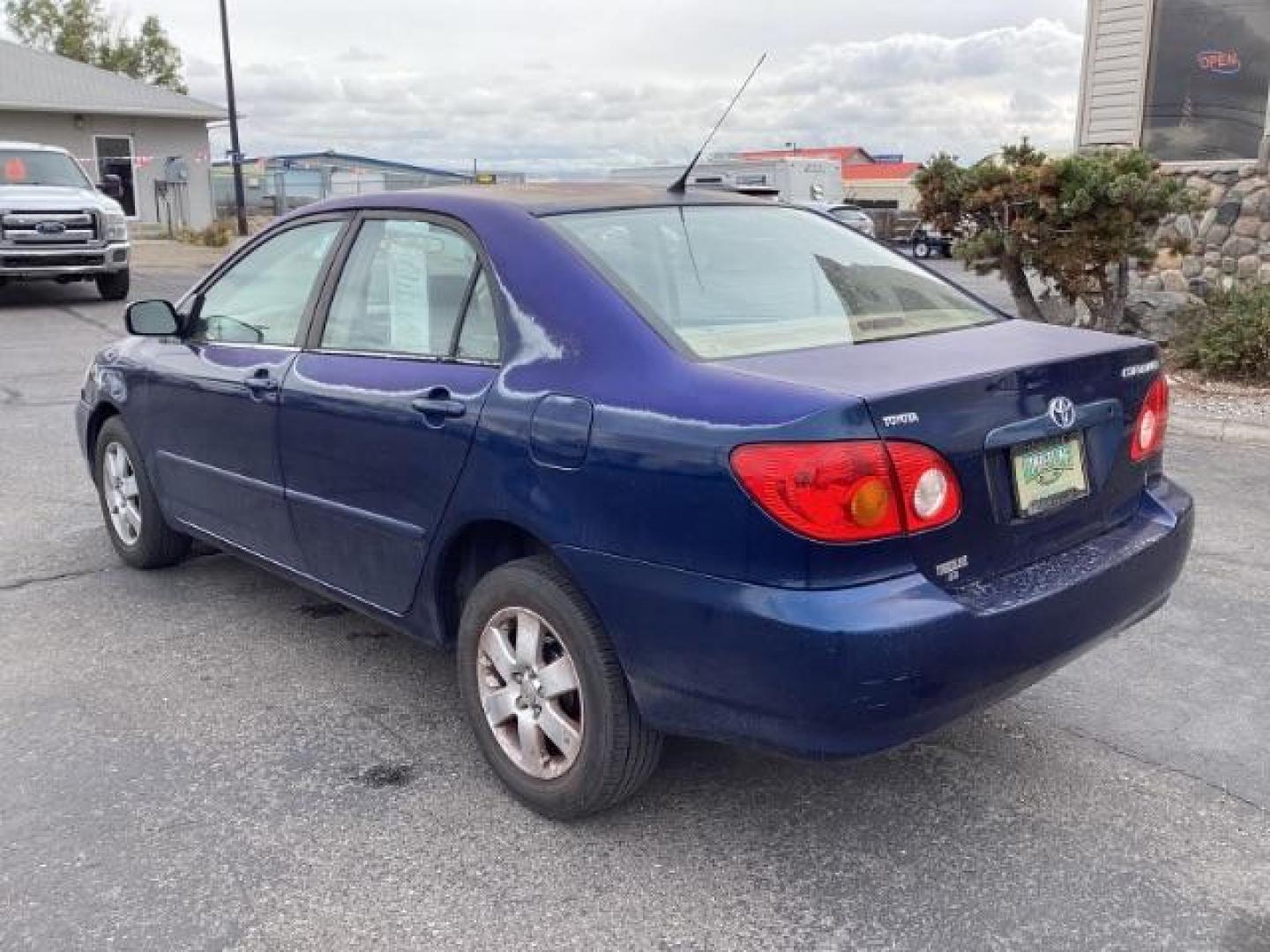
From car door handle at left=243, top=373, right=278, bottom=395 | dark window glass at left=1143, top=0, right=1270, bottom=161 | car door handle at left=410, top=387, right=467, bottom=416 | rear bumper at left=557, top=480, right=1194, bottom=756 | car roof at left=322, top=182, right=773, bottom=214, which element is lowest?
rear bumper at left=557, top=480, right=1194, bottom=756

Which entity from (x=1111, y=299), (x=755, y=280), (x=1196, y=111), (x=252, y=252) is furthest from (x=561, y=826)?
(x=1196, y=111)

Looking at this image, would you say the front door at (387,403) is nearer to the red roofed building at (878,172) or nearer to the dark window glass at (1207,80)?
the dark window glass at (1207,80)

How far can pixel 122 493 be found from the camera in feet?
16.9

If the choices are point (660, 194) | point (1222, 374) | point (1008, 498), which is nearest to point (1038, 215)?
point (1222, 374)

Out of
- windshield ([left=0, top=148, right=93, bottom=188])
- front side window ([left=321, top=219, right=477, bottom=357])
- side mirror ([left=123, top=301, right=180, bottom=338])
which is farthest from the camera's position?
windshield ([left=0, top=148, right=93, bottom=188])

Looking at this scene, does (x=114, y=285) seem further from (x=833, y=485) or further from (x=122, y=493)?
(x=833, y=485)

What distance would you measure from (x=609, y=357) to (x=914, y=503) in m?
0.81

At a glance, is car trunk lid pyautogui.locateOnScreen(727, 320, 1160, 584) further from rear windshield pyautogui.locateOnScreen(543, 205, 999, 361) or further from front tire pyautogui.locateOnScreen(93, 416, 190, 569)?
front tire pyautogui.locateOnScreen(93, 416, 190, 569)

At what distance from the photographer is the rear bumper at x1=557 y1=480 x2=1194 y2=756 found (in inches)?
99.0

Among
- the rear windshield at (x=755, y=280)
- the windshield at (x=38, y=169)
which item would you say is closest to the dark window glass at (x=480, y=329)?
the rear windshield at (x=755, y=280)

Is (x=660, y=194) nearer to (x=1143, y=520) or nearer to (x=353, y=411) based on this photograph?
(x=353, y=411)

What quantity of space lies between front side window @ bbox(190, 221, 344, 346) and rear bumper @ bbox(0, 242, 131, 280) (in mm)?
12367

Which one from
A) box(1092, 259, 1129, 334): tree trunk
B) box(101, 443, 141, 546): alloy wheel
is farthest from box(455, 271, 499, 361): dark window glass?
box(1092, 259, 1129, 334): tree trunk

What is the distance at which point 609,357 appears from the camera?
290cm
